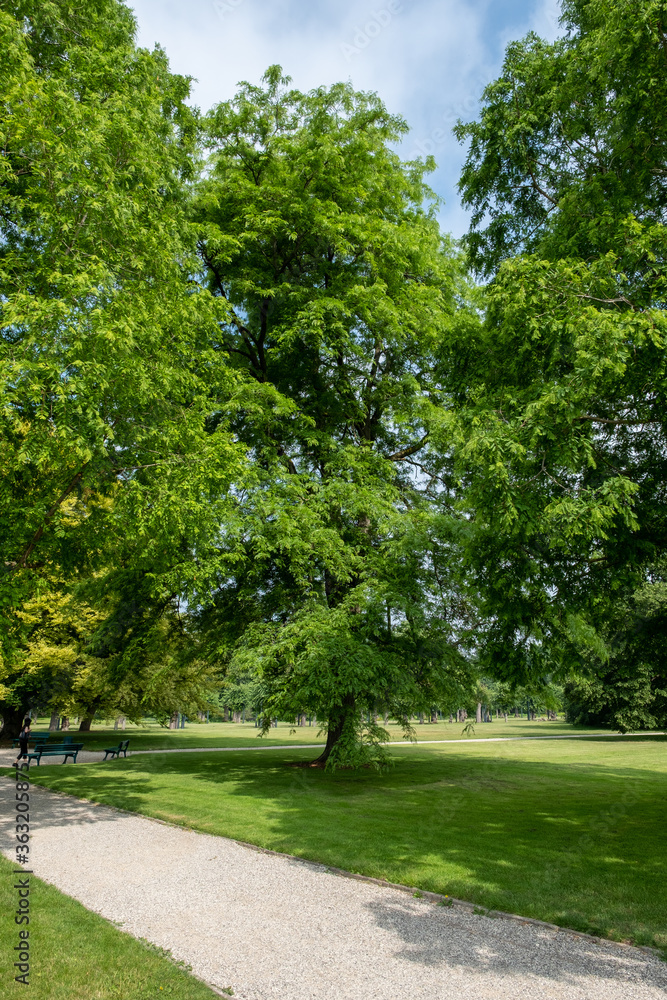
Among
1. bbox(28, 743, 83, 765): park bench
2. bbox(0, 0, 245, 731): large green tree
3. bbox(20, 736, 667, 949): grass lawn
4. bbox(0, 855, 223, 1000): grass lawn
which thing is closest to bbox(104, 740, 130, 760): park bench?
bbox(20, 736, 667, 949): grass lawn

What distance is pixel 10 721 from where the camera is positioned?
27.0 metres

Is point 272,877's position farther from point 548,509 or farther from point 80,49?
point 80,49

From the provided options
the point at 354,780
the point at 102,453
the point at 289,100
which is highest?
the point at 289,100

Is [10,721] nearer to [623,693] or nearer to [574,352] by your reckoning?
[574,352]

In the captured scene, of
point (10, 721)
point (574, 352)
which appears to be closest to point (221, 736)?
point (10, 721)

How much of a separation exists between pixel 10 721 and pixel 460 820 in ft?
75.4

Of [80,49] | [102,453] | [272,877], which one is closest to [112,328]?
[102,453]

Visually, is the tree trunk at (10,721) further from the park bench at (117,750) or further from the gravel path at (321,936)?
the gravel path at (321,936)

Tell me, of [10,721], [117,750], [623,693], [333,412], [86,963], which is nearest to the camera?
[86,963]

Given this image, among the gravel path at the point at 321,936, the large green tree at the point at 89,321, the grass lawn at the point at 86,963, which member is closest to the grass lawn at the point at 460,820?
the gravel path at the point at 321,936

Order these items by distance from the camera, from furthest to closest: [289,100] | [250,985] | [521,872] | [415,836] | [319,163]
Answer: [289,100] < [319,163] < [415,836] < [521,872] < [250,985]

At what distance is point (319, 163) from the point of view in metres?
16.5

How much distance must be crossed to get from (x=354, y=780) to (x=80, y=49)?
1672 centimetres

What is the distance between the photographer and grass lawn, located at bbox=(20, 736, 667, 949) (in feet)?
22.6
